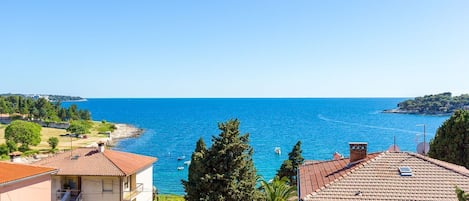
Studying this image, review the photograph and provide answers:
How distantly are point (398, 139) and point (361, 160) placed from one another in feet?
292

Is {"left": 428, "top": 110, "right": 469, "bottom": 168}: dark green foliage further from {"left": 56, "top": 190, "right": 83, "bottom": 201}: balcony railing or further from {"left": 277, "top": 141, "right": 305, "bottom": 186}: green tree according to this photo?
{"left": 56, "top": 190, "right": 83, "bottom": 201}: balcony railing

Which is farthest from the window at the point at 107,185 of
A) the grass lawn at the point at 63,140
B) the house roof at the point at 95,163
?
the grass lawn at the point at 63,140

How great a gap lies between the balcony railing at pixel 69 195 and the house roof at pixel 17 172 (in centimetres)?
410

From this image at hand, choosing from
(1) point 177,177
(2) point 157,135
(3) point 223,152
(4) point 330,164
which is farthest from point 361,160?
(2) point 157,135

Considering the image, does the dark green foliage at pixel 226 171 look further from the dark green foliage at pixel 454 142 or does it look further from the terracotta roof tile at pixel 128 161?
the dark green foliage at pixel 454 142

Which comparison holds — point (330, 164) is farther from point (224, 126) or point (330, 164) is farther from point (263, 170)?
point (263, 170)

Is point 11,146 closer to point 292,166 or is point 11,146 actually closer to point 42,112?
point 292,166

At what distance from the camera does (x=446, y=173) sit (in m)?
17.1

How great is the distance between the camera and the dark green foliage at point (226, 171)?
19.5 metres

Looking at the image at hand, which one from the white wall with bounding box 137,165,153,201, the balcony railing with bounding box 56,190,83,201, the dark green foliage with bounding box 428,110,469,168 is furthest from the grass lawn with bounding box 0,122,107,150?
the dark green foliage with bounding box 428,110,469,168

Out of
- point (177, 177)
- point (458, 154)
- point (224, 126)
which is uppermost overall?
point (224, 126)

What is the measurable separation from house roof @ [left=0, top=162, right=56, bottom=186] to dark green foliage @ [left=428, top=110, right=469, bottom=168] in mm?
28387

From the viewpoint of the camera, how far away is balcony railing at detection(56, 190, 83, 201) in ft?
75.8

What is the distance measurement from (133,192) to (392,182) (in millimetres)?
16022
